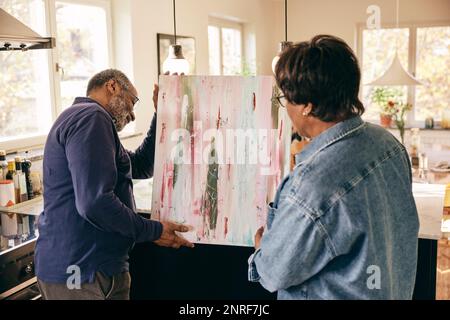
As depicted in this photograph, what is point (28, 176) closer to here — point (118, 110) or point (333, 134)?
point (118, 110)

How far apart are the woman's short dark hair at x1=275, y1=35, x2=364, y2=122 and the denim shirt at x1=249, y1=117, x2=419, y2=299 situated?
0.05 m

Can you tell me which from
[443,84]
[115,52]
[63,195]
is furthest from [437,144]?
[63,195]

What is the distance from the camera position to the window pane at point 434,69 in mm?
6426

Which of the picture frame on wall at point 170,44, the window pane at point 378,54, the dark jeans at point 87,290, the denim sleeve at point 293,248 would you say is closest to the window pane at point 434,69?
the window pane at point 378,54

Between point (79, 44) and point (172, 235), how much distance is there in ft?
8.23

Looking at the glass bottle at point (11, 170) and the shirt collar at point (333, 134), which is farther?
the glass bottle at point (11, 170)

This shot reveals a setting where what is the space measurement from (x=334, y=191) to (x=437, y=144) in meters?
5.62

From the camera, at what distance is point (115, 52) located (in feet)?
13.9

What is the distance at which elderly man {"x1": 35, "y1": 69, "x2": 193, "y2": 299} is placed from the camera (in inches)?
63.1

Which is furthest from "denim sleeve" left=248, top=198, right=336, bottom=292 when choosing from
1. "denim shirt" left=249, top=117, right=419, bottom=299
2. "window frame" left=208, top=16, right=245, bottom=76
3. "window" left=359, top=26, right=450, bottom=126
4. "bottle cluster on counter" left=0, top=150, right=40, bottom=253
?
"window" left=359, top=26, right=450, bottom=126

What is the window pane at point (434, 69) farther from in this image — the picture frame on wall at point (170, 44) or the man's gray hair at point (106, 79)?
the man's gray hair at point (106, 79)

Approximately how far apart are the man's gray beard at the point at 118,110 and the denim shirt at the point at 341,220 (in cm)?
80

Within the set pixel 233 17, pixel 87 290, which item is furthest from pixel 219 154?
pixel 233 17

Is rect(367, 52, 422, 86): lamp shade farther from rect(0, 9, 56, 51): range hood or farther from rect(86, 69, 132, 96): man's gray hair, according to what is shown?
rect(86, 69, 132, 96): man's gray hair
